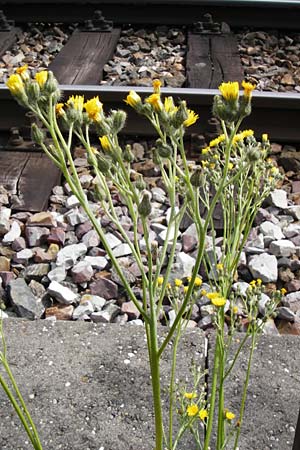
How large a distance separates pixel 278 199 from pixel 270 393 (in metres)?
1.40

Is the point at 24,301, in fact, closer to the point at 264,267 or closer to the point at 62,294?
the point at 62,294

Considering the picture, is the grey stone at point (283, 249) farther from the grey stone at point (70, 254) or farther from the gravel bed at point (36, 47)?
the gravel bed at point (36, 47)

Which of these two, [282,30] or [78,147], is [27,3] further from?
[78,147]

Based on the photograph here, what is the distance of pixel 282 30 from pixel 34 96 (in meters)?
5.27

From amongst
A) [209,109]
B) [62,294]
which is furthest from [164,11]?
[62,294]

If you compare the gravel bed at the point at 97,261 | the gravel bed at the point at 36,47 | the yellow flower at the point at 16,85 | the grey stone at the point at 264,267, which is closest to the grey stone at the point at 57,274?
the gravel bed at the point at 97,261

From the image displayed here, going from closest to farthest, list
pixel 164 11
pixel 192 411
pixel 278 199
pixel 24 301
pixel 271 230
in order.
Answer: pixel 192 411 < pixel 24 301 < pixel 271 230 < pixel 278 199 < pixel 164 11

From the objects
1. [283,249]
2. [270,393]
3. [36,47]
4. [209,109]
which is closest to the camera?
[270,393]

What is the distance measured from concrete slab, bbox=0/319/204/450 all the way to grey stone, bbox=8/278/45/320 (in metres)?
0.19

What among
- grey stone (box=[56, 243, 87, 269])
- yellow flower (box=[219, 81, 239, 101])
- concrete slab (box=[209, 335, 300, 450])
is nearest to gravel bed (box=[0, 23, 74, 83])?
grey stone (box=[56, 243, 87, 269])

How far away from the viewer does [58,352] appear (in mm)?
2123

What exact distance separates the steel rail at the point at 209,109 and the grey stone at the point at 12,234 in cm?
110

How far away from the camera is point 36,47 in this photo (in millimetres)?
5504

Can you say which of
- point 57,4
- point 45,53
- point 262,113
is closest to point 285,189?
point 262,113
